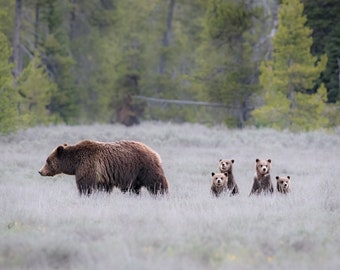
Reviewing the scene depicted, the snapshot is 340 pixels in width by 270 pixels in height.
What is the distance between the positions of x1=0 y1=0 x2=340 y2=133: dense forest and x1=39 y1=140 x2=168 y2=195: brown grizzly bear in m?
13.0

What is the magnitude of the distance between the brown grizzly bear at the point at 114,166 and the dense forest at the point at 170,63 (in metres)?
13.0

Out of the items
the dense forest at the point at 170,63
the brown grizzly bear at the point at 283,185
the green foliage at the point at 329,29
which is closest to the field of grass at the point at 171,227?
the brown grizzly bear at the point at 283,185

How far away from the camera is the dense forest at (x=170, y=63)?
2844cm

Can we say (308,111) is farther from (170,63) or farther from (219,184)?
(219,184)

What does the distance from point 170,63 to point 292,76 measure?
1543cm

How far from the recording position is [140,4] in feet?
141

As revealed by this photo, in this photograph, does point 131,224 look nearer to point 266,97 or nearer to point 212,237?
point 212,237

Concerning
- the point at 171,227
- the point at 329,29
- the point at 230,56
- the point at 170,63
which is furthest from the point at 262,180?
the point at 170,63

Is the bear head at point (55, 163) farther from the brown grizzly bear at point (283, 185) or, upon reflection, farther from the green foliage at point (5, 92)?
the green foliage at point (5, 92)

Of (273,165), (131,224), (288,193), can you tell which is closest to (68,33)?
(273,165)

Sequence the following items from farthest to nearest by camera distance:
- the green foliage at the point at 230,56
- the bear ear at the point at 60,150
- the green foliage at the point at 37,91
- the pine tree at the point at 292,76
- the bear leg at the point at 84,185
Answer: the green foliage at the point at 37,91
the green foliage at the point at 230,56
the pine tree at the point at 292,76
the bear ear at the point at 60,150
the bear leg at the point at 84,185

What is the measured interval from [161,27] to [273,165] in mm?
25224

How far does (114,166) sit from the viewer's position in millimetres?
12156

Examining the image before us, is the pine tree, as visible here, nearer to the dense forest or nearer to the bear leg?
the dense forest
